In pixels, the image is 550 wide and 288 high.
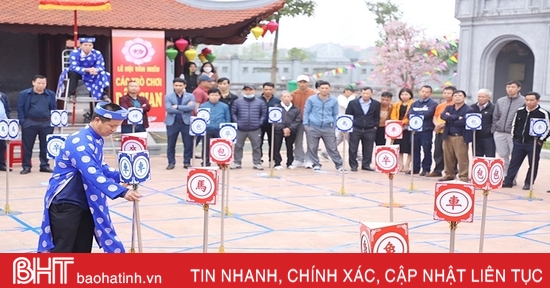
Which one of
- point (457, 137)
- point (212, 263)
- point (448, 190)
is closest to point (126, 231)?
point (448, 190)

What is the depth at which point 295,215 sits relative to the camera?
31.3 ft

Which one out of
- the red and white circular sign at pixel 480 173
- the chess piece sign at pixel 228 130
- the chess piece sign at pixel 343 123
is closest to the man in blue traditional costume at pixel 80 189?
the red and white circular sign at pixel 480 173

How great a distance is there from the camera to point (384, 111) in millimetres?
13617

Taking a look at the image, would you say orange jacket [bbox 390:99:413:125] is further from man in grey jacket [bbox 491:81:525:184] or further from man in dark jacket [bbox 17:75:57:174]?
man in dark jacket [bbox 17:75:57:174]

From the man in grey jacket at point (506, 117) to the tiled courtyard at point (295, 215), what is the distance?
65 cm

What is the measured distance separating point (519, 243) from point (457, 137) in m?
4.28

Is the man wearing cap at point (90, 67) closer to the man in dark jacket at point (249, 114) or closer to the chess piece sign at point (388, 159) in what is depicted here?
the man in dark jacket at point (249, 114)

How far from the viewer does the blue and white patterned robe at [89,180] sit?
18.4 feet

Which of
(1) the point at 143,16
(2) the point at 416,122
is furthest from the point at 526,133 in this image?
(1) the point at 143,16

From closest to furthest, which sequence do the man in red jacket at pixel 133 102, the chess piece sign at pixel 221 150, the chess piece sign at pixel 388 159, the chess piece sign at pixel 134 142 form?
the chess piece sign at pixel 134 142, the chess piece sign at pixel 221 150, the chess piece sign at pixel 388 159, the man in red jacket at pixel 133 102

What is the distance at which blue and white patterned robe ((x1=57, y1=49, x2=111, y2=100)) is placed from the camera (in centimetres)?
1420

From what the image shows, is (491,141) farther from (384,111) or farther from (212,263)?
(212,263)

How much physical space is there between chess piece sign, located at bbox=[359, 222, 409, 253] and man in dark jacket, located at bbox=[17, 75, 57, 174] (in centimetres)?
864

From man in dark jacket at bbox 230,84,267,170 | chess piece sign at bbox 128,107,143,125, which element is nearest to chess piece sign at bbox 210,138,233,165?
chess piece sign at bbox 128,107,143,125
